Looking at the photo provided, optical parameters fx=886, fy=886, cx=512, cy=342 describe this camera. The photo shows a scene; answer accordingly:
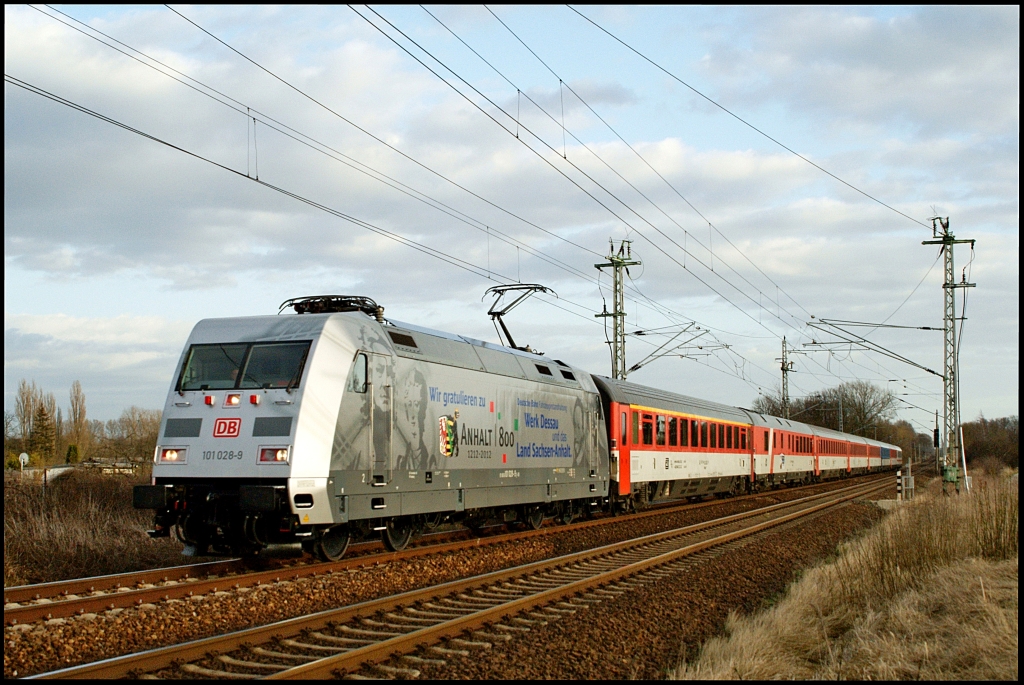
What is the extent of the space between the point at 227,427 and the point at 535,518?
8.54 m

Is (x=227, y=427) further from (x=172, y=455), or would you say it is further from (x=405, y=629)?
(x=405, y=629)

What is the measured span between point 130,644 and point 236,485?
3309 mm

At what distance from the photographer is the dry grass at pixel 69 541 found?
1187 cm

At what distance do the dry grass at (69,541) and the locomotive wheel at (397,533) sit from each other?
3062 millimetres

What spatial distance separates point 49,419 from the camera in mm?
50438

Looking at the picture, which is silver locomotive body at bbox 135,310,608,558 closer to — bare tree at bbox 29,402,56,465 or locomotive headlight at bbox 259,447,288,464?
locomotive headlight at bbox 259,447,288,464

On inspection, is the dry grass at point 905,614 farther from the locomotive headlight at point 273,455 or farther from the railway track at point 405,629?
the locomotive headlight at point 273,455

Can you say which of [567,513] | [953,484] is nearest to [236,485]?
[567,513]

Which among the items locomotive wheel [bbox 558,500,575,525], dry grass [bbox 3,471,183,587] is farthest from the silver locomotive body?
locomotive wheel [bbox 558,500,575,525]

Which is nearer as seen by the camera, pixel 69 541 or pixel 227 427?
pixel 227 427

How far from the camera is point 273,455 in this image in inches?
436

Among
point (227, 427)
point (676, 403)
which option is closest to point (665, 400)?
point (676, 403)

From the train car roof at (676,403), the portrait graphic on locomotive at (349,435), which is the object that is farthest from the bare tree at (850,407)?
the portrait graphic on locomotive at (349,435)

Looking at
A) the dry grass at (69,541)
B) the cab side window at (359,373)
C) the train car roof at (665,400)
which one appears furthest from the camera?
the train car roof at (665,400)
